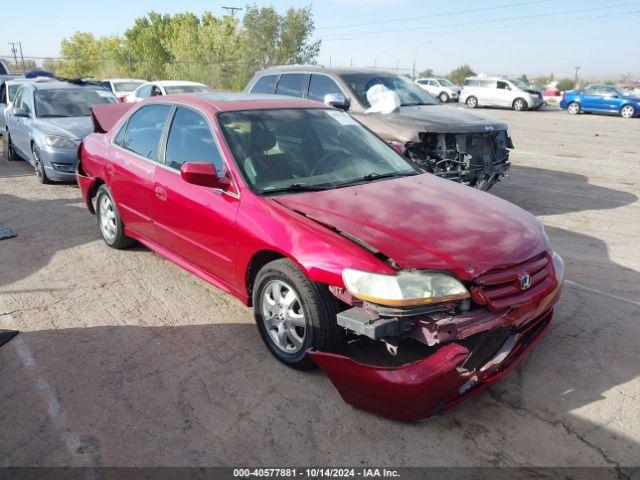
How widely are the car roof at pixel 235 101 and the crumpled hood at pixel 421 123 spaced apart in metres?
2.45

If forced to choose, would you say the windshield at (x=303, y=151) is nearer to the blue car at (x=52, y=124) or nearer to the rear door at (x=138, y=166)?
the rear door at (x=138, y=166)

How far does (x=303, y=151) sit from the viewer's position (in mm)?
3961

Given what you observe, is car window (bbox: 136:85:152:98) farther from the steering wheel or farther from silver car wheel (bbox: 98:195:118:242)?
the steering wheel

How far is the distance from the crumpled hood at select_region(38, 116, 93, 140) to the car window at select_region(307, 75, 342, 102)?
3.75 meters

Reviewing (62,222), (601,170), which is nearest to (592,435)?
(62,222)

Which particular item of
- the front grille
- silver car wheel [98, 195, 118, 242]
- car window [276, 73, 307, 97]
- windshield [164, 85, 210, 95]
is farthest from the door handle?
windshield [164, 85, 210, 95]

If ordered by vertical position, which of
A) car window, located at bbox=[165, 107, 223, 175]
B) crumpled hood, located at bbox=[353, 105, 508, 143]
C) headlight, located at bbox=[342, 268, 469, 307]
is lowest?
headlight, located at bbox=[342, 268, 469, 307]

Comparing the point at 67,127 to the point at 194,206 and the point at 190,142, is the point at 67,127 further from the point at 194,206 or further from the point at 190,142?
the point at 194,206

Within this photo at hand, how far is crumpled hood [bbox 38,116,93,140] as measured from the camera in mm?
8352

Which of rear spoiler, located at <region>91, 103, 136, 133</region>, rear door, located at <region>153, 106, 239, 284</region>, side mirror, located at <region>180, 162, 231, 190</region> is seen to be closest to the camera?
side mirror, located at <region>180, 162, 231, 190</region>

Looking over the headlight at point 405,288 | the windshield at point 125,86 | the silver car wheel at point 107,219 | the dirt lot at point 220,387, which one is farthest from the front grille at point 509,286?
the windshield at point 125,86

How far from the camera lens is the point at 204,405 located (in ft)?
9.89

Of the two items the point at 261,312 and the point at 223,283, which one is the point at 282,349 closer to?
the point at 261,312

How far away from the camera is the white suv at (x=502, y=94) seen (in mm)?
28266
